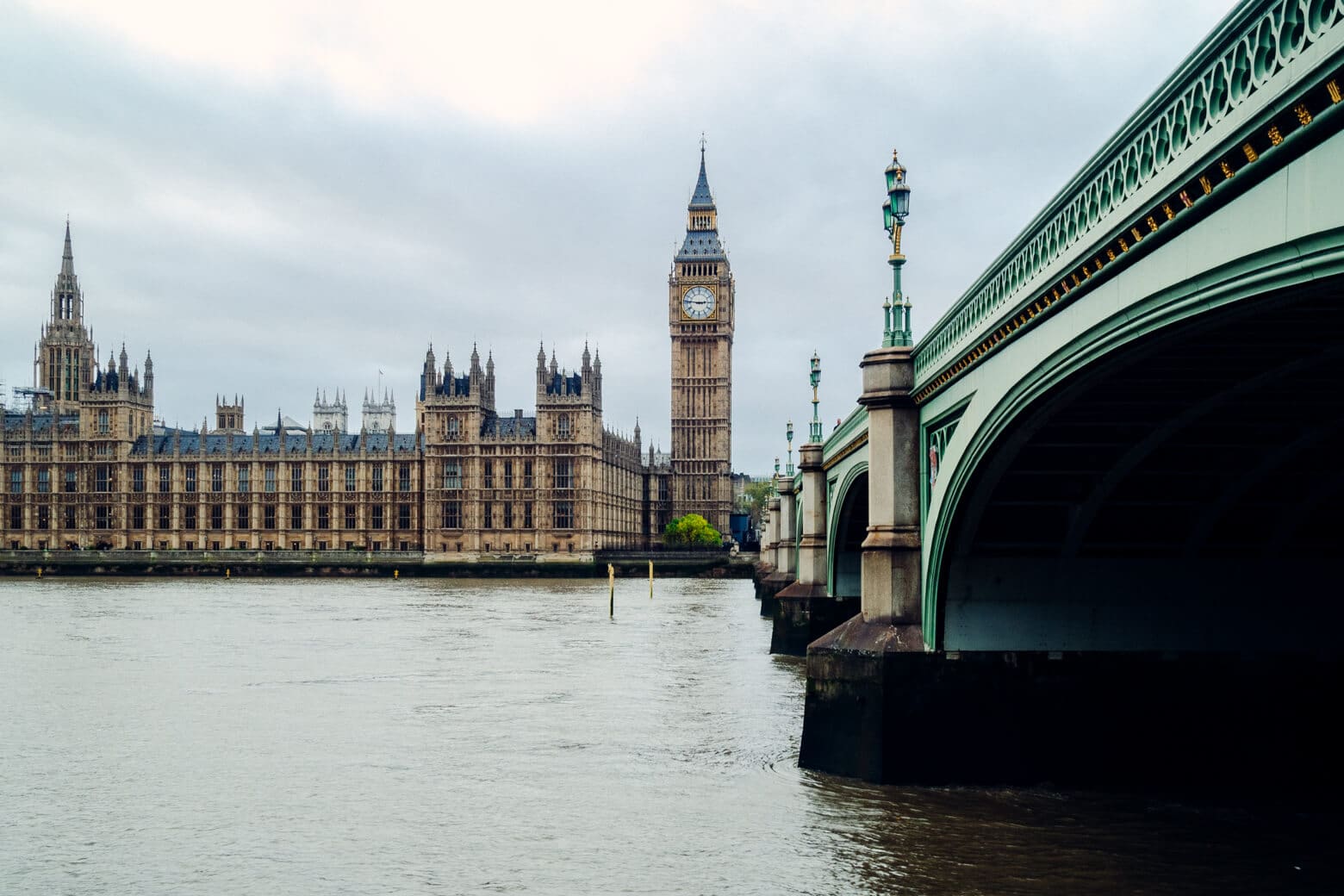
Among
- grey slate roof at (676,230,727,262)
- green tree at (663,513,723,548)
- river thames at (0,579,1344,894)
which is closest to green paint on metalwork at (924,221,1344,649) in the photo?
river thames at (0,579,1344,894)

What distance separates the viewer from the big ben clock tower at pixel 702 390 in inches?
4867

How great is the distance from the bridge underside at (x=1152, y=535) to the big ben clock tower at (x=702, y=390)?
349 feet

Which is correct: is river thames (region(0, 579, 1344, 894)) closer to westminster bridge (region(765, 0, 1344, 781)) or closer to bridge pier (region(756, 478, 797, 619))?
westminster bridge (region(765, 0, 1344, 781))

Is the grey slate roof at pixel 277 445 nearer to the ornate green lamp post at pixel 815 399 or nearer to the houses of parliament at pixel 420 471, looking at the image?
the houses of parliament at pixel 420 471

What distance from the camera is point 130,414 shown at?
116000 millimetres

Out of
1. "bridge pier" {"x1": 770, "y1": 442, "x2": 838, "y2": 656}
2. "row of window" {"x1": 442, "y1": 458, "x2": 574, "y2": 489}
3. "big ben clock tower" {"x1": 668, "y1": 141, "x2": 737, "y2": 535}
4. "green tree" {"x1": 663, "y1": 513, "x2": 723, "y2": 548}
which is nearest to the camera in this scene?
"bridge pier" {"x1": 770, "y1": 442, "x2": 838, "y2": 656}

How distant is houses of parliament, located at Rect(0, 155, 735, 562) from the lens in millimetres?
108000

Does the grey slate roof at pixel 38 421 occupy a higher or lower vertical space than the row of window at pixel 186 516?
higher

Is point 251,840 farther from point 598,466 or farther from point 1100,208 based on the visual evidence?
point 598,466

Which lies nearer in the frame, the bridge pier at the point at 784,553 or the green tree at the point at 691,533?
the bridge pier at the point at 784,553

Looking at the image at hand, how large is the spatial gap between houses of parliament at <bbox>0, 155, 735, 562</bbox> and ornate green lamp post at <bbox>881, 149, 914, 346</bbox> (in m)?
88.0

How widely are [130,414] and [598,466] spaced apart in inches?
1591

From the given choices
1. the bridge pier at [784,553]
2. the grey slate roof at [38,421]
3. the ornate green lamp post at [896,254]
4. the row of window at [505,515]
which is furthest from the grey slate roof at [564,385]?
the ornate green lamp post at [896,254]

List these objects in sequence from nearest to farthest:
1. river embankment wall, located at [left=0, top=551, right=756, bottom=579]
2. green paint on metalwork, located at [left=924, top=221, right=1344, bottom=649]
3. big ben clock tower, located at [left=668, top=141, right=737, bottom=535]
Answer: green paint on metalwork, located at [left=924, top=221, right=1344, bottom=649] < river embankment wall, located at [left=0, top=551, right=756, bottom=579] < big ben clock tower, located at [left=668, top=141, right=737, bottom=535]
